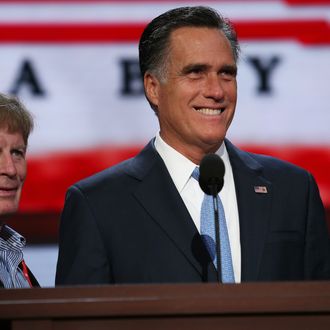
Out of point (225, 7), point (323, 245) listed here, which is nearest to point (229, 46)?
point (323, 245)

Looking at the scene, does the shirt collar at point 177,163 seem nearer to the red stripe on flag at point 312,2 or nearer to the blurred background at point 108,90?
the blurred background at point 108,90

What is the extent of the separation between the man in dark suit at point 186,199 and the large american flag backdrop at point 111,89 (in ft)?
2.94

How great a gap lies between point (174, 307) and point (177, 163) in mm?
614

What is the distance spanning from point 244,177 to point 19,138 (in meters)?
0.51

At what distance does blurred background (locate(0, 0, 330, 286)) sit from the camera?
2.82 m

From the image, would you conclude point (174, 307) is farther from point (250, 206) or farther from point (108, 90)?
point (108, 90)

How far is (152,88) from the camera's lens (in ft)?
6.38

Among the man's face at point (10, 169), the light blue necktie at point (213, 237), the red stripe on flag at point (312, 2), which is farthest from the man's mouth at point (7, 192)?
the red stripe on flag at point (312, 2)

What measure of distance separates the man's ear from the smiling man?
28cm

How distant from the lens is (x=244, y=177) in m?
1.85

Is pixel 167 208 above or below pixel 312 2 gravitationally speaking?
below

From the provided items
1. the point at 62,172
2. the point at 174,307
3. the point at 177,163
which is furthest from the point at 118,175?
the point at 62,172

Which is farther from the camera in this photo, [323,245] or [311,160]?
[311,160]

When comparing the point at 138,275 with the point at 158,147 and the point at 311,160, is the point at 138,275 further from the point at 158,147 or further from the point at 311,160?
the point at 311,160
